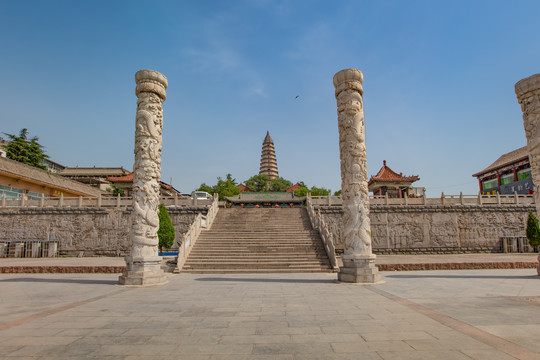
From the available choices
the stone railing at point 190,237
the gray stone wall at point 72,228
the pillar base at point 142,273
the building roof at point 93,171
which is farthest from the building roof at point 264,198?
the building roof at point 93,171

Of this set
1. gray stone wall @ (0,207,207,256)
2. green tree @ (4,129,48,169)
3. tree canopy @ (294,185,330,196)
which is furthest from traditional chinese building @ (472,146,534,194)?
green tree @ (4,129,48,169)

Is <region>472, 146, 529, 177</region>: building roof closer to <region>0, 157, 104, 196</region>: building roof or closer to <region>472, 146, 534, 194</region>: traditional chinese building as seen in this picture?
<region>472, 146, 534, 194</region>: traditional chinese building

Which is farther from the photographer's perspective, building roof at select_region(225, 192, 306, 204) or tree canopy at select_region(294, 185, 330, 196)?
tree canopy at select_region(294, 185, 330, 196)

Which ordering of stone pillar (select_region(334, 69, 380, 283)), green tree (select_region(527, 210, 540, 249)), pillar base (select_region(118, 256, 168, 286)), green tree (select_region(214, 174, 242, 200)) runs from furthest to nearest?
1. green tree (select_region(214, 174, 242, 200))
2. green tree (select_region(527, 210, 540, 249))
3. stone pillar (select_region(334, 69, 380, 283))
4. pillar base (select_region(118, 256, 168, 286))

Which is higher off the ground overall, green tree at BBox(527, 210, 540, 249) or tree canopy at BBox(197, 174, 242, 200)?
tree canopy at BBox(197, 174, 242, 200)

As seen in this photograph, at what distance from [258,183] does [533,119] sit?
→ 40.8 metres

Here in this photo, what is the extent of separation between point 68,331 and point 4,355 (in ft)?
2.80

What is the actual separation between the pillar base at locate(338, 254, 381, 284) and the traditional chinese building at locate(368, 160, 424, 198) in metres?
20.3

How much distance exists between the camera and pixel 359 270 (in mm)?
8383

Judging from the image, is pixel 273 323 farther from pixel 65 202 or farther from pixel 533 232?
pixel 65 202

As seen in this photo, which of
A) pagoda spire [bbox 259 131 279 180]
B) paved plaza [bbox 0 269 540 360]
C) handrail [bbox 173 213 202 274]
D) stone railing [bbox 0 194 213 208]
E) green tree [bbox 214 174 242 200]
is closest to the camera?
paved plaza [bbox 0 269 540 360]

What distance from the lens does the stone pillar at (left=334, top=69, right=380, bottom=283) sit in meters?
8.69

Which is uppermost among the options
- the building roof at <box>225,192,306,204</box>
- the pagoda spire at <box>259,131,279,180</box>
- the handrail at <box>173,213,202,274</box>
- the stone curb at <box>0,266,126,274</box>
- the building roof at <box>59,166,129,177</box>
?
the pagoda spire at <box>259,131,279,180</box>

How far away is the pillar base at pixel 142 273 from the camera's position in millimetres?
8219
